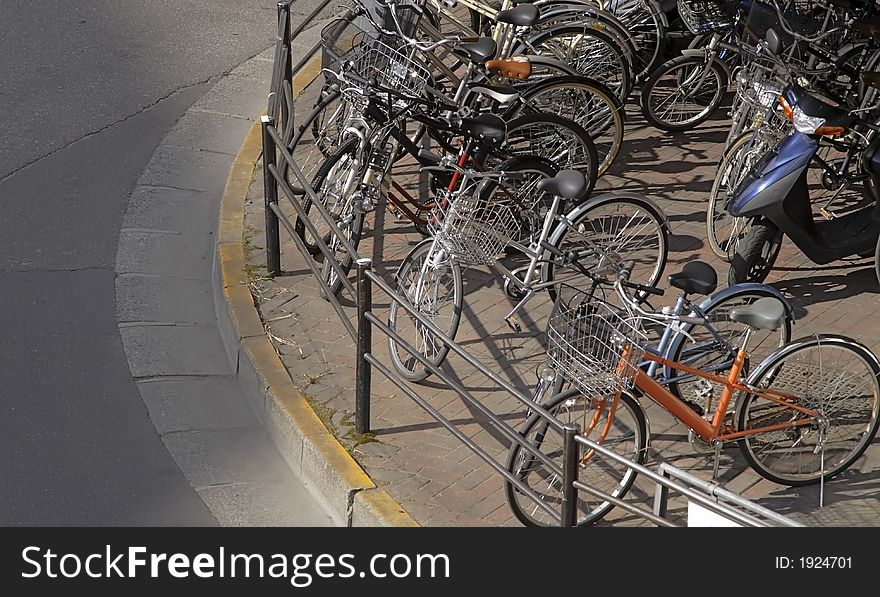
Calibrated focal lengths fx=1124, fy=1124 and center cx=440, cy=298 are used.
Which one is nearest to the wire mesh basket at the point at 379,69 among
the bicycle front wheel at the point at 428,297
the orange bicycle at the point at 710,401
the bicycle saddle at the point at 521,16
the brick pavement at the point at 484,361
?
the bicycle saddle at the point at 521,16

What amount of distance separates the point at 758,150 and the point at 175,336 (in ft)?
12.7

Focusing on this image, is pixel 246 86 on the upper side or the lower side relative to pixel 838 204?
upper

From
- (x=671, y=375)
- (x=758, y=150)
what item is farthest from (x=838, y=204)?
(x=671, y=375)

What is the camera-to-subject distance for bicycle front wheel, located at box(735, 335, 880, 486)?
5.31 meters

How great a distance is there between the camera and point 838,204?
782cm

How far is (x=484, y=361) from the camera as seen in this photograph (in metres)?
6.52

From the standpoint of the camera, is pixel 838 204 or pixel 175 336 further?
pixel 838 204

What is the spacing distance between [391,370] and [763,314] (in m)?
2.27

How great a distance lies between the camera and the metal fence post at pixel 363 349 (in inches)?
215

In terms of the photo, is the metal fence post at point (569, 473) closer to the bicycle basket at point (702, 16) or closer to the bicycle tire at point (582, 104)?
the bicycle tire at point (582, 104)

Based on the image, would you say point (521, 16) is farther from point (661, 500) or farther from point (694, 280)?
point (661, 500)

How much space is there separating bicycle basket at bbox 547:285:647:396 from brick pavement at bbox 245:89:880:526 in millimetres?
812
